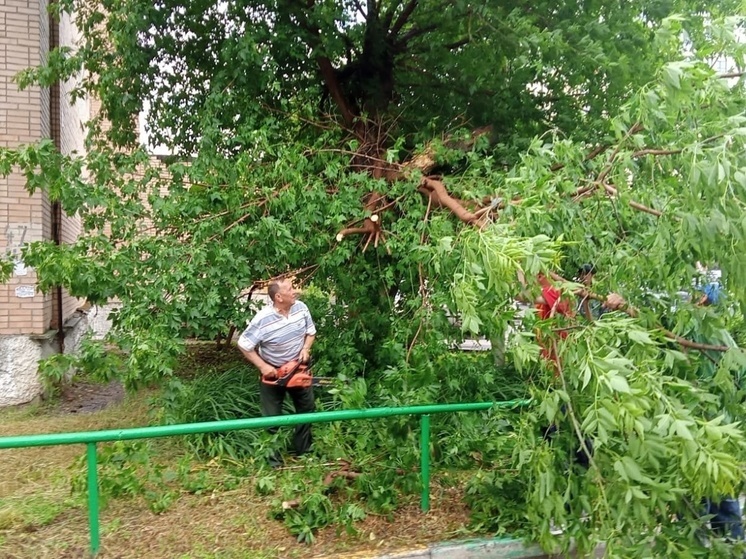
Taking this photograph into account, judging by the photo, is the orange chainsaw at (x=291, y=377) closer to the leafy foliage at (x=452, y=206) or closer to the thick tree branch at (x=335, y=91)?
the leafy foliage at (x=452, y=206)

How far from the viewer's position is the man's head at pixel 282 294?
4.88 m

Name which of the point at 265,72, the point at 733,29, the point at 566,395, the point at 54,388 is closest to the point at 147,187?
the point at 265,72

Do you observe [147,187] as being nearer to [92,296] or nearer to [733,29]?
[92,296]

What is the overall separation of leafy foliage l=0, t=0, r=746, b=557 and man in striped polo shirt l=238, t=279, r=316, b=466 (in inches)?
13.4

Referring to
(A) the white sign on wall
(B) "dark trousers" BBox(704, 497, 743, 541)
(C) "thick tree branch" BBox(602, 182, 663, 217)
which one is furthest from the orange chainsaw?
(A) the white sign on wall

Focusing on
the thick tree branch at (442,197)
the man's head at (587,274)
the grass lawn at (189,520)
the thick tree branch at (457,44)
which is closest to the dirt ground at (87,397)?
the grass lawn at (189,520)

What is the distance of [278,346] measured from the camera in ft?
16.2

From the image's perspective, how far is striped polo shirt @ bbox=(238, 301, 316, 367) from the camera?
480cm

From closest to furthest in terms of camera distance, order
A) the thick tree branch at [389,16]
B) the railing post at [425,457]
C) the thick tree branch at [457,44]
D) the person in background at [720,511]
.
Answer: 1. the person in background at [720,511]
2. the railing post at [425,457]
3. the thick tree branch at [457,44]
4. the thick tree branch at [389,16]

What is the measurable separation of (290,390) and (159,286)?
1.32 metres

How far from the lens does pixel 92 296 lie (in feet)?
15.2

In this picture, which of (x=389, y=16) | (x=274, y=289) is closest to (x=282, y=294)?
(x=274, y=289)

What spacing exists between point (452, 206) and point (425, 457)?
2.11 meters

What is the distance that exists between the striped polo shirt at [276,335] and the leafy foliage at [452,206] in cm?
36
